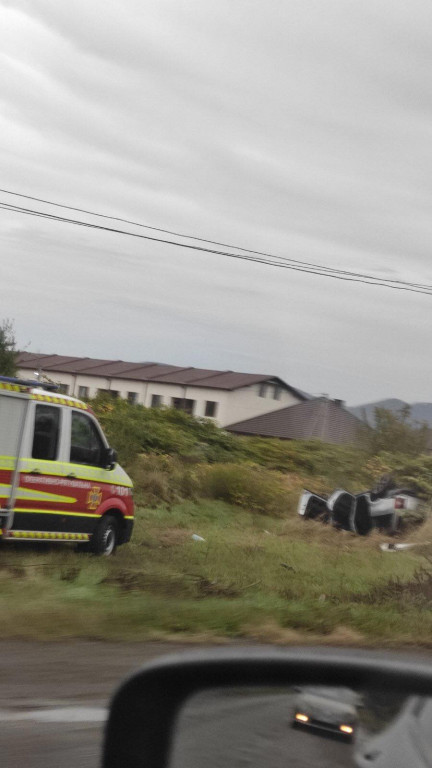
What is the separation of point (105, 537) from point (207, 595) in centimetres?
395

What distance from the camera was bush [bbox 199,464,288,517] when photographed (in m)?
28.5

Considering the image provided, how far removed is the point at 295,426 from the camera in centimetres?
6400

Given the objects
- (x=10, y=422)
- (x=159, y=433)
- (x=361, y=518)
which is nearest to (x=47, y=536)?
(x=10, y=422)

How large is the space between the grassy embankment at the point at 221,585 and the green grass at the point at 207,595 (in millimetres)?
14

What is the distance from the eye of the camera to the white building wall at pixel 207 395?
66.3 meters

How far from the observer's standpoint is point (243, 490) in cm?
2877

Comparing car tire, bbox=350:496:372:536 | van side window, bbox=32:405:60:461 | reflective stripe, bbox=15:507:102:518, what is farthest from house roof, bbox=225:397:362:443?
van side window, bbox=32:405:60:461

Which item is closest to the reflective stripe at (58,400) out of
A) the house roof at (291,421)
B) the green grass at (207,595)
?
the green grass at (207,595)

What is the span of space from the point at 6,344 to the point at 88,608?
41.5 m

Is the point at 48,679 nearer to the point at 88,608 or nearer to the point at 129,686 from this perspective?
the point at 88,608

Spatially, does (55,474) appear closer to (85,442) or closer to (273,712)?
(85,442)

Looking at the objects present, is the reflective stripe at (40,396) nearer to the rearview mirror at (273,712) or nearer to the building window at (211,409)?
the rearview mirror at (273,712)

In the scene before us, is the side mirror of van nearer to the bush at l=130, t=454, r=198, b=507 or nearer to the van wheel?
the van wheel

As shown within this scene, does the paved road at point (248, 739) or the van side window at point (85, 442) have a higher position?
the van side window at point (85, 442)
